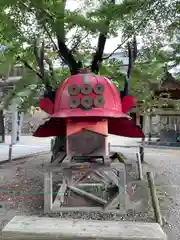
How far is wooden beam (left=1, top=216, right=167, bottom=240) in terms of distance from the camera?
321cm

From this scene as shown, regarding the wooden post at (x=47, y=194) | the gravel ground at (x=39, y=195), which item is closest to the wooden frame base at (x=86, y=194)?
the wooden post at (x=47, y=194)

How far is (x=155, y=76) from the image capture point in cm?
639

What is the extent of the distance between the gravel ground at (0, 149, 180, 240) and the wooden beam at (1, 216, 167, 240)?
0.40m

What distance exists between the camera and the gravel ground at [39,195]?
407 cm

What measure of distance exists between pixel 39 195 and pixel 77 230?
1796 mm

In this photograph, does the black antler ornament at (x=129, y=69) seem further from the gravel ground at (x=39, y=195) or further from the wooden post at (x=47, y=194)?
the gravel ground at (x=39, y=195)

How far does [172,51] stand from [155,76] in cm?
68

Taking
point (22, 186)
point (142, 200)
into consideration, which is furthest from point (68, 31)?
point (142, 200)

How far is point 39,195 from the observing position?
195 inches

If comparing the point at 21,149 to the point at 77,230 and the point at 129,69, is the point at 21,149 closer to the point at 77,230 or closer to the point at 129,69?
the point at 129,69

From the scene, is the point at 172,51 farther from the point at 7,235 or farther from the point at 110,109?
the point at 7,235

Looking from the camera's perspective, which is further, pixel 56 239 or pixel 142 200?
pixel 142 200

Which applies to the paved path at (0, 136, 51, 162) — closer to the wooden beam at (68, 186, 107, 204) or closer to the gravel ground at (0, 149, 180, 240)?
the gravel ground at (0, 149, 180, 240)

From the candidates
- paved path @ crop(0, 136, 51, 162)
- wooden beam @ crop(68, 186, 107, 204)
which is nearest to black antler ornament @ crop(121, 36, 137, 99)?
wooden beam @ crop(68, 186, 107, 204)
